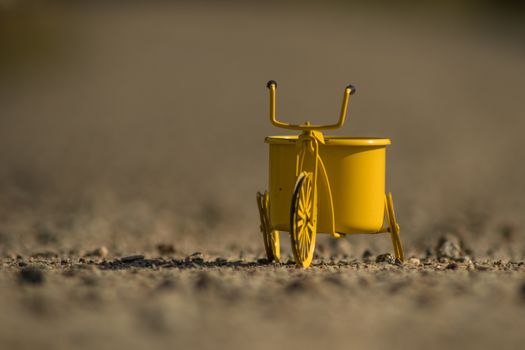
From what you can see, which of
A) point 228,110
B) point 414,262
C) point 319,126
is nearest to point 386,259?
point 414,262

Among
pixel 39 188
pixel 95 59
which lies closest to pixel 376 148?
pixel 39 188

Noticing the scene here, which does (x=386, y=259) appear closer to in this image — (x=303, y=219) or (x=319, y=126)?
(x=303, y=219)

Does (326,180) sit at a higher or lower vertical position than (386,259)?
higher

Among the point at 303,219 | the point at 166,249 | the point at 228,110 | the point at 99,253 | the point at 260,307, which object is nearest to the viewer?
the point at 260,307

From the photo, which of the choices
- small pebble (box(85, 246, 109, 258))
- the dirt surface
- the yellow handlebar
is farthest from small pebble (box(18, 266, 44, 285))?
small pebble (box(85, 246, 109, 258))

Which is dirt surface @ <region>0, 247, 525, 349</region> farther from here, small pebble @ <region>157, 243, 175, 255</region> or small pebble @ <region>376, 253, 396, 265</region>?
small pebble @ <region>157, 243, 175, 255</region>

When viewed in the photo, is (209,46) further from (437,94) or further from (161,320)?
(161,320)
